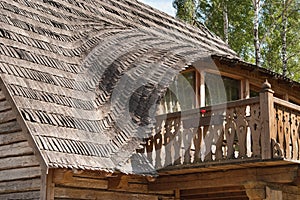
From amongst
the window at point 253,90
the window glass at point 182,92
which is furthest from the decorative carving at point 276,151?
the window at point 253,90

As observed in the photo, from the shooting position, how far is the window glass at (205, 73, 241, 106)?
13.9 meters

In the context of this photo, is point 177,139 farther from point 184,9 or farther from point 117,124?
point 184,9

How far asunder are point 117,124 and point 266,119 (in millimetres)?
2666

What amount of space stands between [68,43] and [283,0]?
20.2 metres

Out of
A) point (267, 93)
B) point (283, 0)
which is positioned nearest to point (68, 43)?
point (267, 93)

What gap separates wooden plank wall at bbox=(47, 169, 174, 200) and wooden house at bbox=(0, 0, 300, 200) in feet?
0.06

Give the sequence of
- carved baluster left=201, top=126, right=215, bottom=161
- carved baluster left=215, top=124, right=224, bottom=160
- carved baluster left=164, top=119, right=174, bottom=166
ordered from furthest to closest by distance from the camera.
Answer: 1. carved baluster left=164, top=119, right=174, bottom=166
2. carved baluster left=201, top=126, right=215, bottom=161
3. carved baluster left=215, top=124, right=224, bottom=160

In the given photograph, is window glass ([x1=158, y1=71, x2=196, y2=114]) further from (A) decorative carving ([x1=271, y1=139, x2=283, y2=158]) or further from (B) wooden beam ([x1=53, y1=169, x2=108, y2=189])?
(A) decorative carving ([x1=271, y1=139, x2=283, y2=158])

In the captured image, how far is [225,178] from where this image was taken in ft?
35.1

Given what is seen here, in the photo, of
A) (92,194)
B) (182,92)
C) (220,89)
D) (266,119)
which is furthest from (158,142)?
(220,89)

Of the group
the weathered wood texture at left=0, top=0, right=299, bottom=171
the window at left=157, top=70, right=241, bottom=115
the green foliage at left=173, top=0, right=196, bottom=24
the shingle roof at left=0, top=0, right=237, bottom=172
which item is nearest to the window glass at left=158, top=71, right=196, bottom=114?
the window at left=157, top=70, right=241, bottom=115

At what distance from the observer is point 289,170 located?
9.88 m

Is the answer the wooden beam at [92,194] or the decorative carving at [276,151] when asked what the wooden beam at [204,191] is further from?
the decorative carving at [276,151]

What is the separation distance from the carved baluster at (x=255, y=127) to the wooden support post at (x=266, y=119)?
0.09 m
